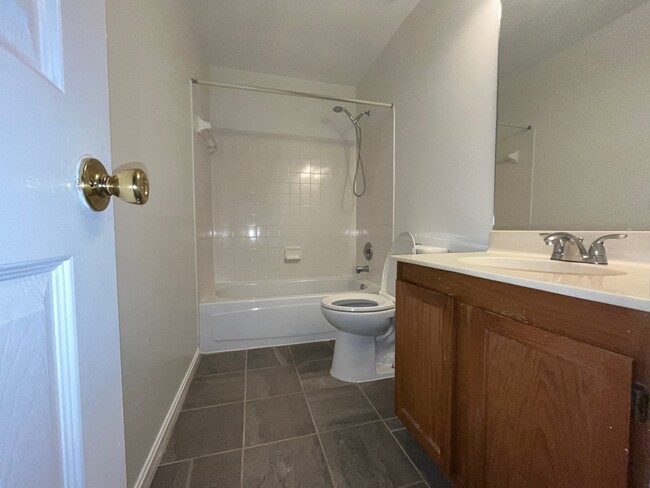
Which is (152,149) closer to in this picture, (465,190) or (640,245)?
(465,190)

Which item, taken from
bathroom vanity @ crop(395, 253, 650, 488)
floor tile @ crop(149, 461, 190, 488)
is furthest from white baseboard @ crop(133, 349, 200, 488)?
bathroom vanity @ crop(395, 253, 650, 488)

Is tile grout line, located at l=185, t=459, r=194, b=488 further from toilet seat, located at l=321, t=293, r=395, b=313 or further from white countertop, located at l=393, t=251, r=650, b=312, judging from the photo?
white countertop, located at l=393, t=251, r=650, b=312

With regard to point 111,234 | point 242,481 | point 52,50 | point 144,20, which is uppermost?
point 144,20

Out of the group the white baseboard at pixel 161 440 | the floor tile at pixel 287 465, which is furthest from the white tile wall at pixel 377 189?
the white baseboard at pixel 161 440

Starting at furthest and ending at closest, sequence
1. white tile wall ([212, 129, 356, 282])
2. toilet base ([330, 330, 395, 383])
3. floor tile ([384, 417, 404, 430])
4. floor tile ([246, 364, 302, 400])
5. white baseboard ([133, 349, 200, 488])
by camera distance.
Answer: white tile wall ([212, 129, 356, 282])
toilet base ([330, 330, 395, 383])
floor tile ([246, 364, 302, 400])
floor tile ([384, 417, 404, 430])
white baseboard ([133, 349, 200, 488])

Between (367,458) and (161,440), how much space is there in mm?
829

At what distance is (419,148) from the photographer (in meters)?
1.77

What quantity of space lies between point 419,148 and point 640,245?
1202mm

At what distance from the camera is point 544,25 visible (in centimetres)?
107

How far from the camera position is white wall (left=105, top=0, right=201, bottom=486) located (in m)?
0.84

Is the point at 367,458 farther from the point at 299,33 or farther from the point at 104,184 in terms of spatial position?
the point at 299,33

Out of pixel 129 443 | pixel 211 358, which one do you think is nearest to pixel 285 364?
pixel 211 358

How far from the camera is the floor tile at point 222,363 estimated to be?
174cm

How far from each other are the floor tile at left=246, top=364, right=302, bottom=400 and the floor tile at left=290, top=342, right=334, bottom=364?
0.14m
